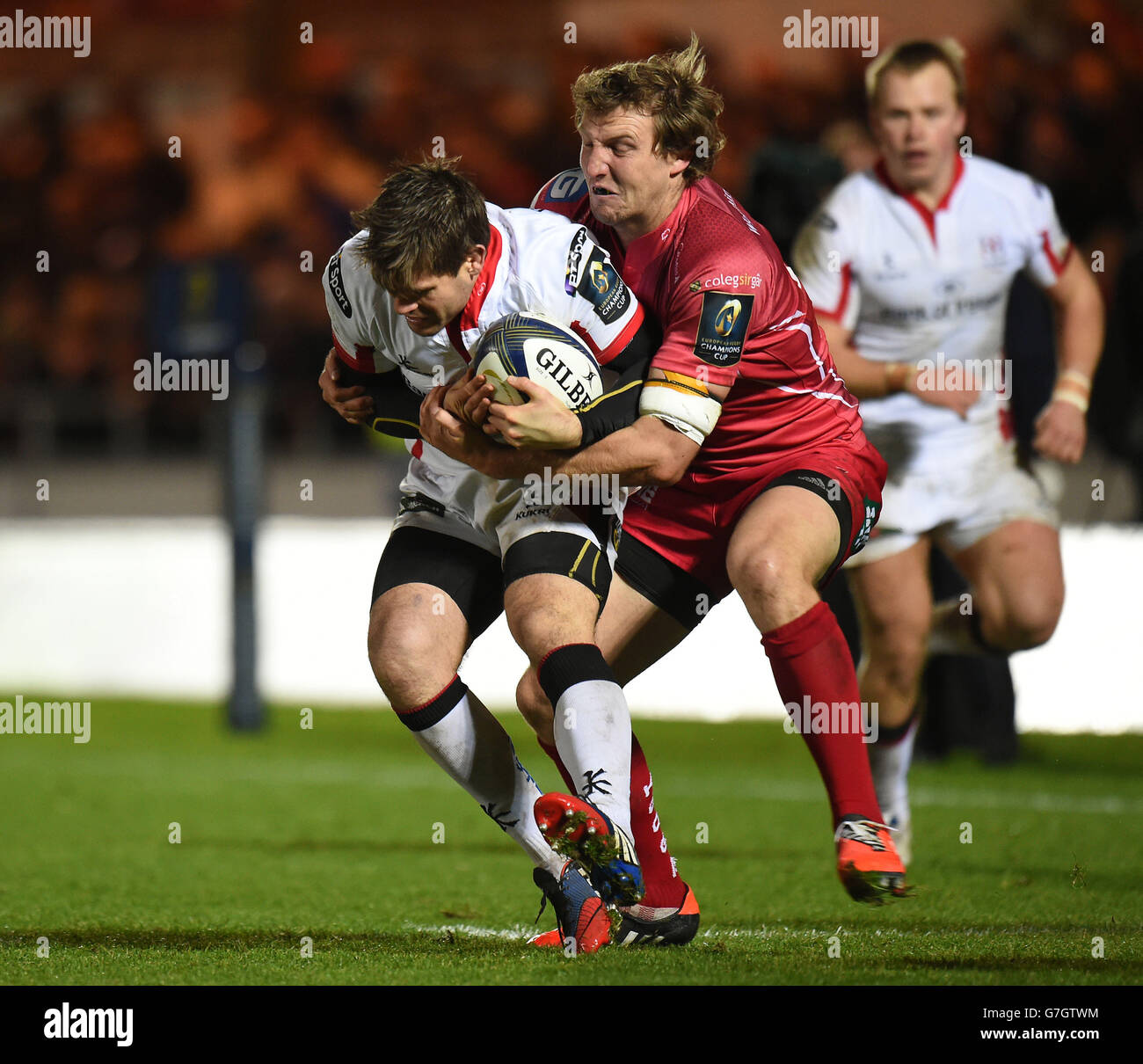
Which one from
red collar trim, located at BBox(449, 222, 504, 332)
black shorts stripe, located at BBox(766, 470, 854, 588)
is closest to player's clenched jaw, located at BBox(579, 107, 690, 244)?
red collar trim, located at BBox(449, 222, 504, 332)

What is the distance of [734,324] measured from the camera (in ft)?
11.9

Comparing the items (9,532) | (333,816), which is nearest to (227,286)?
(9,532)

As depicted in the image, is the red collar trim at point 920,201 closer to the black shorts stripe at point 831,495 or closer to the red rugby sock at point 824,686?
the black shorts stripe at point 831,495

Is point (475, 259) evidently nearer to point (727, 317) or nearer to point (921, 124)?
point (727, 317)

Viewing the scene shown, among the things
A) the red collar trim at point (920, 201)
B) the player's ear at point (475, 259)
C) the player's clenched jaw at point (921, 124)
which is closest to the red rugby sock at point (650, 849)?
the player's ear at point (475, 259)

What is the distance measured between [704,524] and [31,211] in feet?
40.6

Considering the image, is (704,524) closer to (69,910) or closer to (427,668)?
(427,668)

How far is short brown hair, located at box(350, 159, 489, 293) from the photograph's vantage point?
3.46 metres

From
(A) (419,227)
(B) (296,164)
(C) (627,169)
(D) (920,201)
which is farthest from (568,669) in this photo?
(B) (296,164)

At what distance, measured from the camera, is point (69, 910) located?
4.33 m

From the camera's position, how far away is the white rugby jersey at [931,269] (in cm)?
528

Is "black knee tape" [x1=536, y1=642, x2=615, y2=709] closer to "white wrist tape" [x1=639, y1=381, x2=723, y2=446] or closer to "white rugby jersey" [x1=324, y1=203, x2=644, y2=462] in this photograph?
"white wrist tape" [x1=639, y1=381, x2=723, y2=446]

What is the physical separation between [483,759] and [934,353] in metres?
2.29

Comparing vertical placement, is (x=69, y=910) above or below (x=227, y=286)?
below
